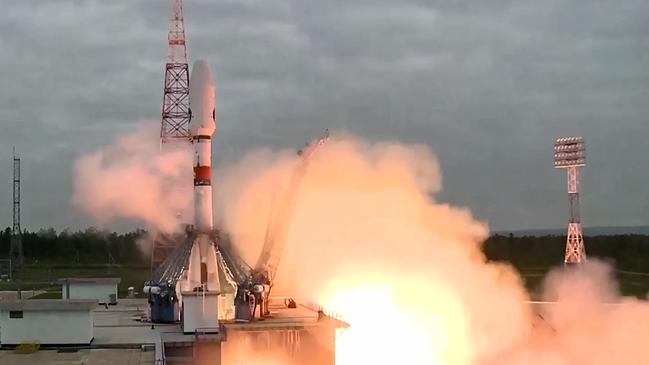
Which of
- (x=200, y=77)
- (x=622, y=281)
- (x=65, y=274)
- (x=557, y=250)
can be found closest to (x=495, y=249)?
(x=557, y=250)

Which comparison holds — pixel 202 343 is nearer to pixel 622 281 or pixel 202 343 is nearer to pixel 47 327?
pixel 47 327

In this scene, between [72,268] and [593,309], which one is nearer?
[593,309]

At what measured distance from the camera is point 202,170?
30.4m

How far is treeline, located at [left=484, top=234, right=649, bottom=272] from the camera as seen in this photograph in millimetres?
64688

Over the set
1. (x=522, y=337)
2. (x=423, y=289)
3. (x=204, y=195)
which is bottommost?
(x=522, y=337)

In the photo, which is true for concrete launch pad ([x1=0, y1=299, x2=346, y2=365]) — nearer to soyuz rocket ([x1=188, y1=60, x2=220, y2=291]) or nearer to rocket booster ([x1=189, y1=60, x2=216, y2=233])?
soyuz rocket ([x1=188, y1=60, x2=220, y2=291])

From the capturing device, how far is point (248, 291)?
28.5m

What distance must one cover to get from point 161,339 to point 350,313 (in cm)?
826

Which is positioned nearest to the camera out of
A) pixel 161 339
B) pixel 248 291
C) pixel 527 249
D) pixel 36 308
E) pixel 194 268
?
pixel 36 308

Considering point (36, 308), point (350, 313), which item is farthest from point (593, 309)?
point (36, 308)

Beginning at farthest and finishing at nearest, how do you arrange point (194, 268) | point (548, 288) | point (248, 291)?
point (548, 288) → point (194, 268) → point (248, 291)

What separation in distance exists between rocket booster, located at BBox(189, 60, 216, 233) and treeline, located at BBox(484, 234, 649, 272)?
120 feet

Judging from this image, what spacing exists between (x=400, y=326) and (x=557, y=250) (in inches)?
1835

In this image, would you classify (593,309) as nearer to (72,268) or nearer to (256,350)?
(256,350)
